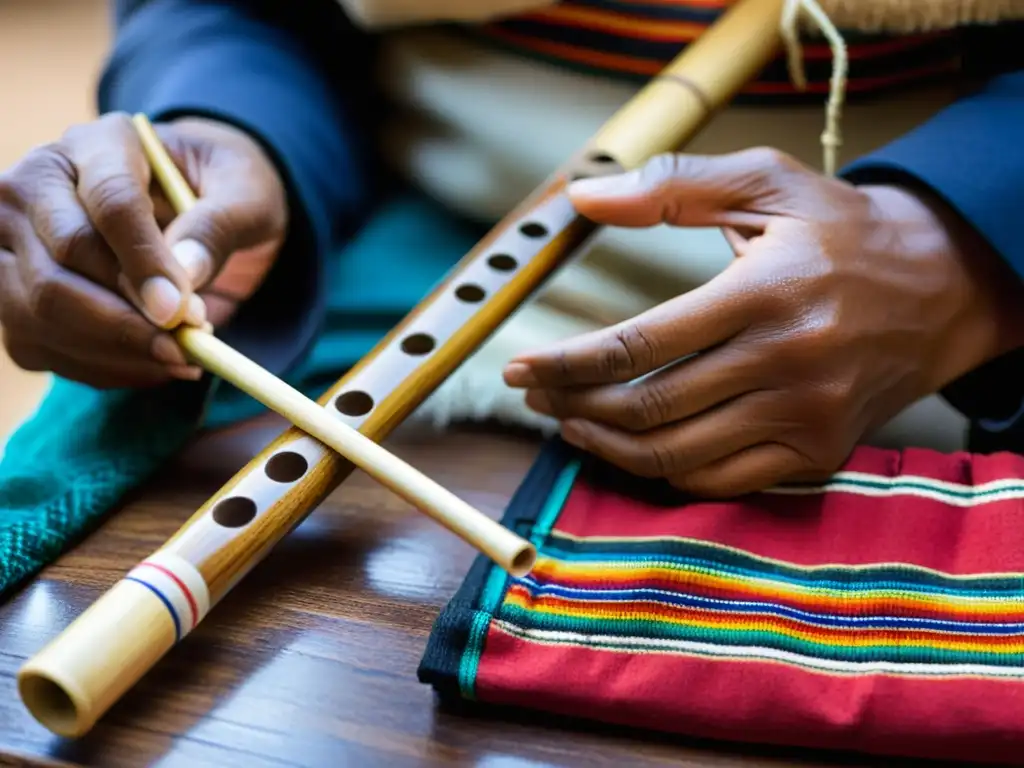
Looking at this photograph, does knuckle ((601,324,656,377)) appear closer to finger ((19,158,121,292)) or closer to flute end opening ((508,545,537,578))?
flute end opening ((508,545,537,578))

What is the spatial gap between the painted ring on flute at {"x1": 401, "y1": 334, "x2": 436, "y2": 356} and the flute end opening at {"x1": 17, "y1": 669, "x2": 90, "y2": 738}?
0.78ft

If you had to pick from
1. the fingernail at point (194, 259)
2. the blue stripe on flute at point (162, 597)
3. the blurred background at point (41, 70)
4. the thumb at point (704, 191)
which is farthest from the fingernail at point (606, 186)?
the blurred background at point (41, 70)

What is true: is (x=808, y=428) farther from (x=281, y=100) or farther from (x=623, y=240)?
(x=281, y=100)

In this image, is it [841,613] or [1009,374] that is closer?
[841,613]

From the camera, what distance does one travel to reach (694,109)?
635 millimetres

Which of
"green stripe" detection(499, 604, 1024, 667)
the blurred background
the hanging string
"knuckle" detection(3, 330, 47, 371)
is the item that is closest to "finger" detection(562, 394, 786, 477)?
"green stripe" detection(499, 604, 1024, 667)

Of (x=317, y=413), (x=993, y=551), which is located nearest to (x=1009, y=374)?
(x=993, y=551)

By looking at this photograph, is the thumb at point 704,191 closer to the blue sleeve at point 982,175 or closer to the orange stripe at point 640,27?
the blue sleeve at point 982,175

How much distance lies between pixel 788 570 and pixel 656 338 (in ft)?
0.41

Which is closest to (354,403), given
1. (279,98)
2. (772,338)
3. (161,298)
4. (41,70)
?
(161,298)

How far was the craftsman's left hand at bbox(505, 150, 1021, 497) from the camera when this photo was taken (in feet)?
1.60

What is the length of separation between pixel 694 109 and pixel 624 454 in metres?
0.25

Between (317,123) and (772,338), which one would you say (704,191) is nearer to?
(772,338)

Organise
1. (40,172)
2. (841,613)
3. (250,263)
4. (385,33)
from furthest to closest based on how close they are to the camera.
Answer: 1. (385,33)
2. (250,263)
3. (40,172)
4. (841,613)
